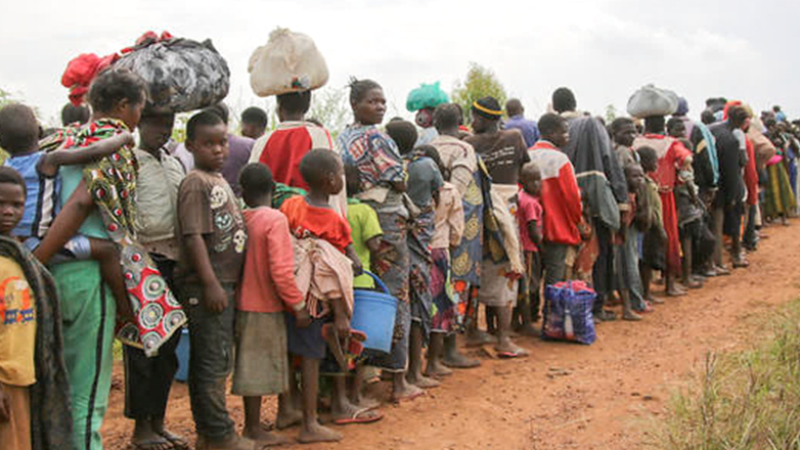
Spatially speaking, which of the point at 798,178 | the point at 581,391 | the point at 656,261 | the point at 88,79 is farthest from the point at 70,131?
the point at 798,178

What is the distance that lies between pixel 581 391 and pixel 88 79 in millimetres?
3616

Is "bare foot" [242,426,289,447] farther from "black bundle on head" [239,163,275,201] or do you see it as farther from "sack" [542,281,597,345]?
"sack" [542,281,597,345]

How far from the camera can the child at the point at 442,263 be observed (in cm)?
562

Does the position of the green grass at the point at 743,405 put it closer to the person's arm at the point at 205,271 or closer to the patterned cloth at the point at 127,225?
the person's arm at the point at 205,271

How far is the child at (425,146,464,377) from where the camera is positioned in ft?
18.4

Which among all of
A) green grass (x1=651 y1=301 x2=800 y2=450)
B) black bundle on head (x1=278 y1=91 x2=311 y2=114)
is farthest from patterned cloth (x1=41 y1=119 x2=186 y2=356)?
green grass (x1=651 y1=301 x2=800 y2=450)

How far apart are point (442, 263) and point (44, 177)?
2954mm

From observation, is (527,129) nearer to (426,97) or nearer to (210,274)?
(426,97)

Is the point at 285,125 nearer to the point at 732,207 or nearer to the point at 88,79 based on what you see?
the point at 88,79

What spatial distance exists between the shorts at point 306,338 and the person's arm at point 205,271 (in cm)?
54

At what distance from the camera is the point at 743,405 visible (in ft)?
13.5

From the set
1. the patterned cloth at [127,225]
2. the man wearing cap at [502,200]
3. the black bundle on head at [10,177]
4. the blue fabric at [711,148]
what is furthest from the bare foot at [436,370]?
the blue fabric at [711,148]

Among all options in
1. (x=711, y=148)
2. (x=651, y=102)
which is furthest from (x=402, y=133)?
(x=711, y=148)

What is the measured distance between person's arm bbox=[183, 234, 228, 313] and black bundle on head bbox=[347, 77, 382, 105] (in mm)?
1606
